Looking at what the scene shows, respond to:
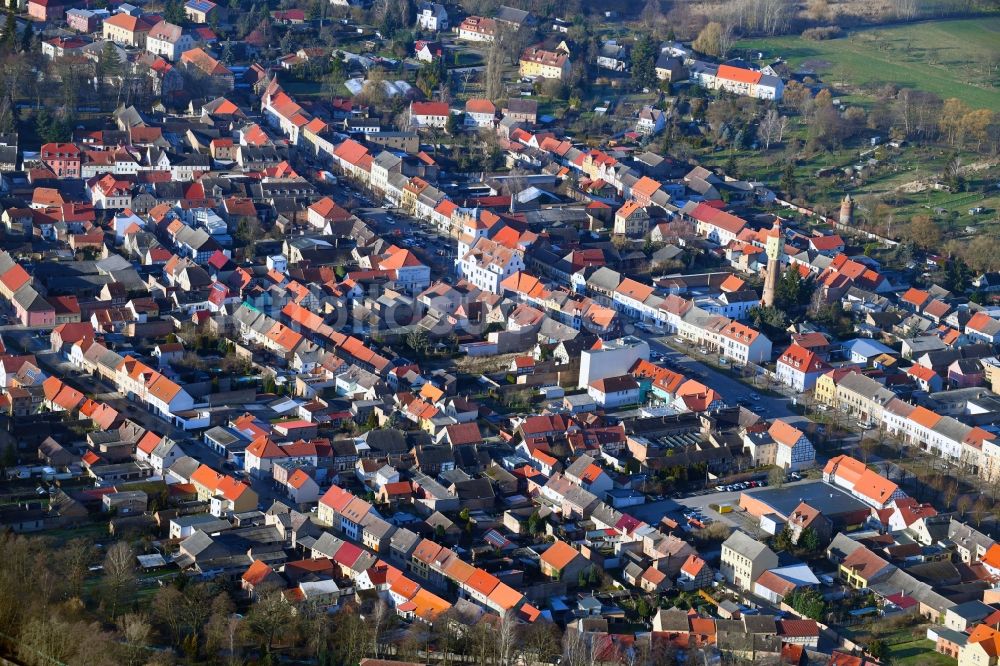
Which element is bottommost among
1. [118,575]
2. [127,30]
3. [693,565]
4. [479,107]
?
[693,565]

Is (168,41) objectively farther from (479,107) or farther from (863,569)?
(863,569)

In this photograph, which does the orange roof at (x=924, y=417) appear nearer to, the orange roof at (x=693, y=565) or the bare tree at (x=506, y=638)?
the orange roof at (x=693, y=565)

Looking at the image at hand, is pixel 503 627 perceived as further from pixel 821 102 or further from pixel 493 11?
pixel 493 11

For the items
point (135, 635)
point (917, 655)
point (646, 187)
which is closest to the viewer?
point (135, 635)

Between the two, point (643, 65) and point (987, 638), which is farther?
point (643, 65)

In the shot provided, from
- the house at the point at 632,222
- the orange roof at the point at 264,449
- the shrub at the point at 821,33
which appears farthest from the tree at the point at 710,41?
the orange roof at the point at 264,449

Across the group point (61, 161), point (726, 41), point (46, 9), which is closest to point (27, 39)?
point (46, 9)

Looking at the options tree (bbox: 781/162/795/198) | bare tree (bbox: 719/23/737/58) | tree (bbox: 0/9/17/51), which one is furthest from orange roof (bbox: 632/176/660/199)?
tree (bbox: 0/9/17/51)
